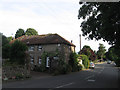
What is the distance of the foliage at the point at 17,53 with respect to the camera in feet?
56.9

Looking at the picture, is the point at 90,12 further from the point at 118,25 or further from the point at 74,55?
the point at 74,55

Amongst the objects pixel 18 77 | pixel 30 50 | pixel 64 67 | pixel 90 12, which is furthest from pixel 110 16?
pixel 30 50

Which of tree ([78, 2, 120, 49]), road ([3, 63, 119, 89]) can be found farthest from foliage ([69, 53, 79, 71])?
tree ([78, 2, 120, 49])

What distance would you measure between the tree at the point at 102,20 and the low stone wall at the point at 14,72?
9369 mm

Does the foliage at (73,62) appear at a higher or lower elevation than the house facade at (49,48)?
lower

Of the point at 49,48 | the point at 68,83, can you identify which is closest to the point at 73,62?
the point at 49,48

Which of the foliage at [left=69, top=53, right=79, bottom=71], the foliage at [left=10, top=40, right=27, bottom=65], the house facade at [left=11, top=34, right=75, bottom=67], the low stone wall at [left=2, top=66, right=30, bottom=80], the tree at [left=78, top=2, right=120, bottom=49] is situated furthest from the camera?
the foliage at [left=69, top=53, right=79, bottom=71]

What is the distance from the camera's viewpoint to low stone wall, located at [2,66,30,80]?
1440cm

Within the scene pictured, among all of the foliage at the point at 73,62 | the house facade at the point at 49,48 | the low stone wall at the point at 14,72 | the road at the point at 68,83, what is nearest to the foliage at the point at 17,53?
the low stone wall at the point at 14,72

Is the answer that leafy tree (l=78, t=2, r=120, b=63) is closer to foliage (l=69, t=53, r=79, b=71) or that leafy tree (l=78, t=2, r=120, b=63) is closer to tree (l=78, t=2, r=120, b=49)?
tree (l=78, t=2, r=120, b=49)

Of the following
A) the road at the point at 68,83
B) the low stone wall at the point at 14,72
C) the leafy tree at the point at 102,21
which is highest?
the leafy tree at the point at 102,21

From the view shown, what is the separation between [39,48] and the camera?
1045 inches

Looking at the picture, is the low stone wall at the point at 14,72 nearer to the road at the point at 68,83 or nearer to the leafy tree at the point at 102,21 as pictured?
the road at the point at 68,83

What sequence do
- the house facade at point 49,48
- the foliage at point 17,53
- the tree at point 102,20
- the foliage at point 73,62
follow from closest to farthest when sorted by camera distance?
the tree at point 102,20
the foliage at point 17,53
the house facade at point 49,48
the foliage at point 73,62
